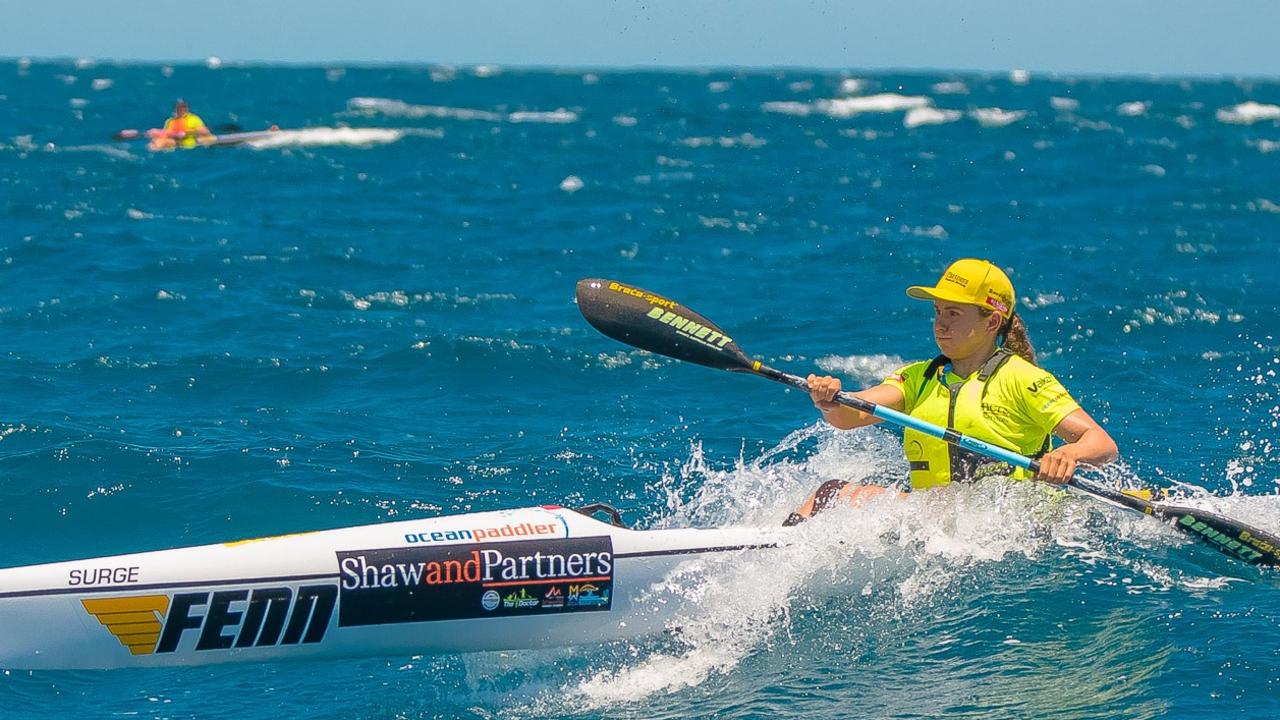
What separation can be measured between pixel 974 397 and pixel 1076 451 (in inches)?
20.9

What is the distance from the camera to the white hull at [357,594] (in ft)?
17.9

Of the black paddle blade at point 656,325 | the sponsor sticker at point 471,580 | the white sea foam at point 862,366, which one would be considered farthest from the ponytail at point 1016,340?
the white sea foam at point 862,366

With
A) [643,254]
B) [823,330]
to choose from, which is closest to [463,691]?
[823,330]

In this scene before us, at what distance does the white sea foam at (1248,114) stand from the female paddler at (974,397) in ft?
163

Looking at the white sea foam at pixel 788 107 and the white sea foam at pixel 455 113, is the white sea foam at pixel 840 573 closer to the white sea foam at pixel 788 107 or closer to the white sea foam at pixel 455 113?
the white sea foam at pixel 455 113

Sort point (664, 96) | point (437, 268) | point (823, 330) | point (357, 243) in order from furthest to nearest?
point (664, 96)
point (357, 243)
point (437, 268)
point (823, 330)

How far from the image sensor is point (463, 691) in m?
5.91

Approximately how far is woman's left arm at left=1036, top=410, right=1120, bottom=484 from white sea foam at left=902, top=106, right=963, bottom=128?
139 ft

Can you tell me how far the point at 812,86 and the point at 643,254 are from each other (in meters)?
65.2

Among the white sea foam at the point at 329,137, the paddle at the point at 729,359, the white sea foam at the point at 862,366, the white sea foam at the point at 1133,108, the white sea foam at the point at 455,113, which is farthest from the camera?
the white sea foam at the point at 1133,108

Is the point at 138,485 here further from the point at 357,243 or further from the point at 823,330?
the point at 357,243

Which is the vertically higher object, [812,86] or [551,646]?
[812,86]

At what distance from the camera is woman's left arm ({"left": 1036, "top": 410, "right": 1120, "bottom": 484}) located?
19.0ft

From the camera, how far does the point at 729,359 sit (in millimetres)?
6781
